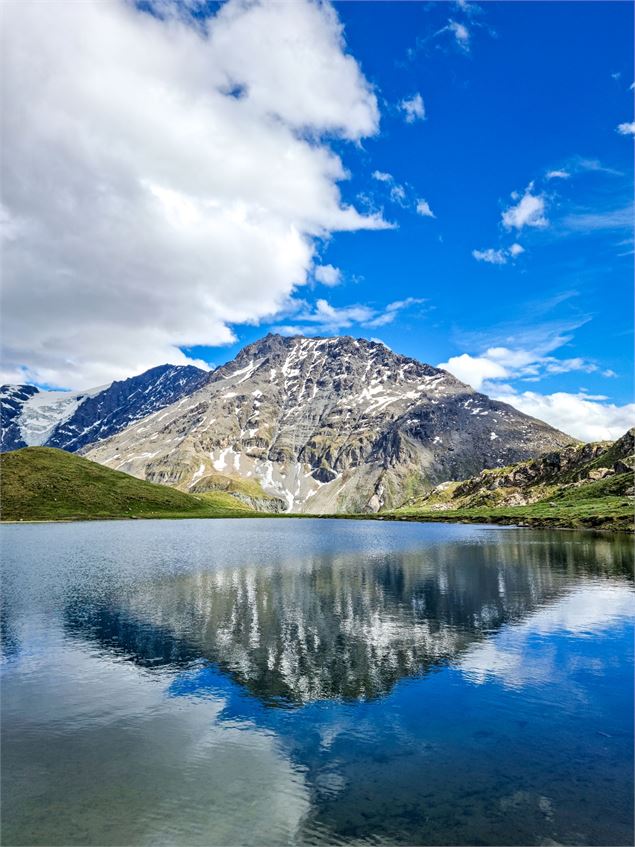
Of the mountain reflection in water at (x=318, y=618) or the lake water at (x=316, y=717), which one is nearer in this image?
the lake water at (x=316, y=717)

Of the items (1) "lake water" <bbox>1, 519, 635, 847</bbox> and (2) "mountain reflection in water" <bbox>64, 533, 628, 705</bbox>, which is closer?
(1) "lake water" <bbox>1, 519, 635, 847</bbox>

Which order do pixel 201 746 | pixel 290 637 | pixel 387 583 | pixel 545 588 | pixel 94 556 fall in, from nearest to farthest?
pixel 201 746 → pixel 290 637 → pixel 545 588 → pixel 387 583 → pixel 94 556

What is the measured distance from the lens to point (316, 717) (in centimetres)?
2634

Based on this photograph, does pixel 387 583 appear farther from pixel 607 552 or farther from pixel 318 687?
pixel 607 552

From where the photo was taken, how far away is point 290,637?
40656mm

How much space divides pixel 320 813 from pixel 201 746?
756 centimetres

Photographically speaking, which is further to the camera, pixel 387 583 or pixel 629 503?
pixel 629 503

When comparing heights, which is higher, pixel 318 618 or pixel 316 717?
pixel 318 618

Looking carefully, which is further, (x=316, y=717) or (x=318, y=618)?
(x=318, y=618)

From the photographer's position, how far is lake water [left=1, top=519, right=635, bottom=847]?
59.3ft

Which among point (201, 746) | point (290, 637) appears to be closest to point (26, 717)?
point (201, 746)

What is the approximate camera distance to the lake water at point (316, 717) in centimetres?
1806

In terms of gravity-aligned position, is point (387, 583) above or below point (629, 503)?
below

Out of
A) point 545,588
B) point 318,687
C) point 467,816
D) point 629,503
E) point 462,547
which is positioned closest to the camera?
point 467,816
